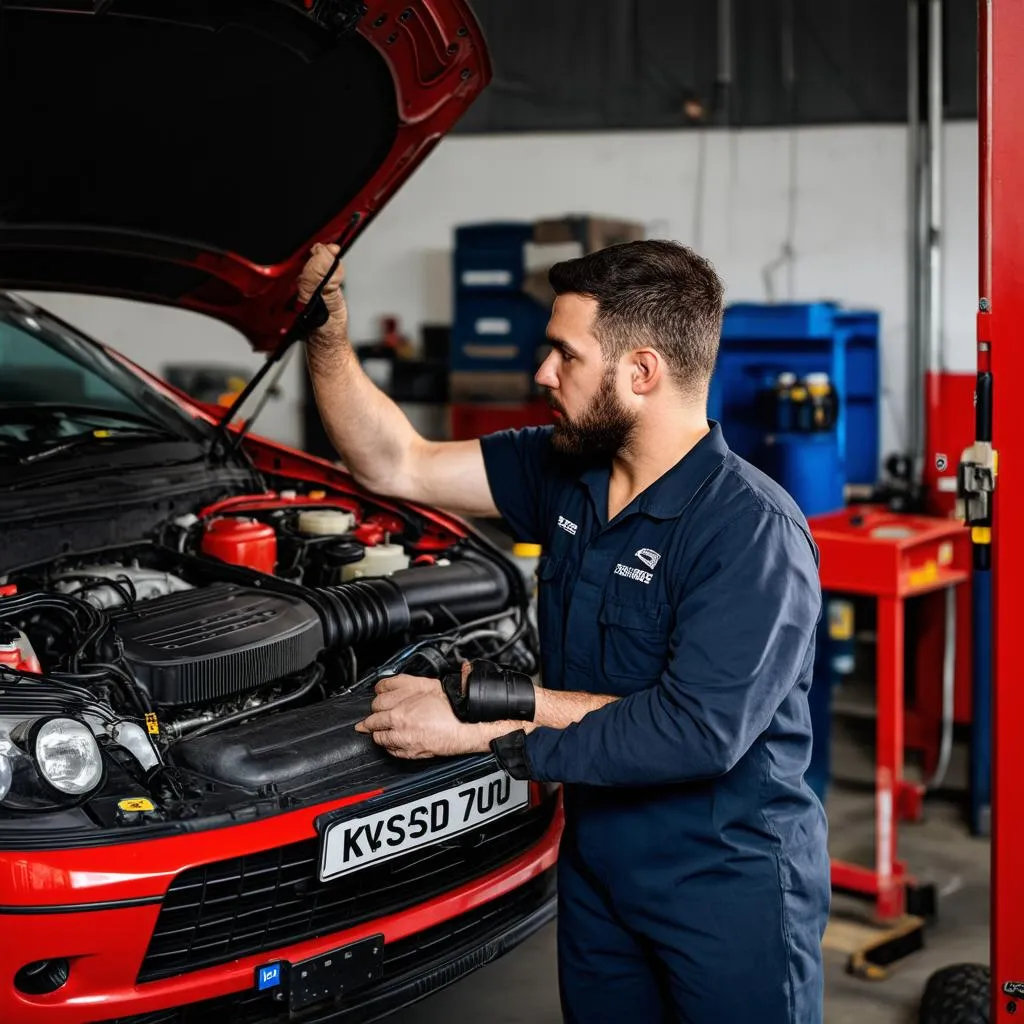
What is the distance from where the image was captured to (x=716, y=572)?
1.62 metres

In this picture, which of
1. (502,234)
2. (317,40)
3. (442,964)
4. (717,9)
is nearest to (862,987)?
(442,964)

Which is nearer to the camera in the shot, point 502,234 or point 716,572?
point 716,572

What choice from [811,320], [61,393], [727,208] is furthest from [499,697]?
[727,208]

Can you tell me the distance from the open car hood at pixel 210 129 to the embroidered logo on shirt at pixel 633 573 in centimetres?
101

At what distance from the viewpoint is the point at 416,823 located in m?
2.00

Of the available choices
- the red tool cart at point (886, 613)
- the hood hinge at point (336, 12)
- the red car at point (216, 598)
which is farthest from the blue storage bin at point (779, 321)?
the hood hinge at point (336, 12)

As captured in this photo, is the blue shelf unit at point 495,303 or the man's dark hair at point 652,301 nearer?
the man's dark hair at point 652,301

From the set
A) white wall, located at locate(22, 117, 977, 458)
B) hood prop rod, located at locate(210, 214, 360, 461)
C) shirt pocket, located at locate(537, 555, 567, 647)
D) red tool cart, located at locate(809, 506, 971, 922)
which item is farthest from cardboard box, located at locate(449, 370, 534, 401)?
shirt pocket, located at locate(537, 555, 567, 647)

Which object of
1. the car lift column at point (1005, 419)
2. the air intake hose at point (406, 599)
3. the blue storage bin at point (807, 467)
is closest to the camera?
the car lift column at point (1005, 419)

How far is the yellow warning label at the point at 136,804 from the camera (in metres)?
1.81

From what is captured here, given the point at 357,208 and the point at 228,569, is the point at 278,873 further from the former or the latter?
the point at 357,208

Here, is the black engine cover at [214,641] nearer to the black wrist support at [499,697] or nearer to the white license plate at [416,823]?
the white license plate at [416,823]

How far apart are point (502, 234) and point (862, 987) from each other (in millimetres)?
3737

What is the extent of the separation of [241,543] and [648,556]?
1.15 m
